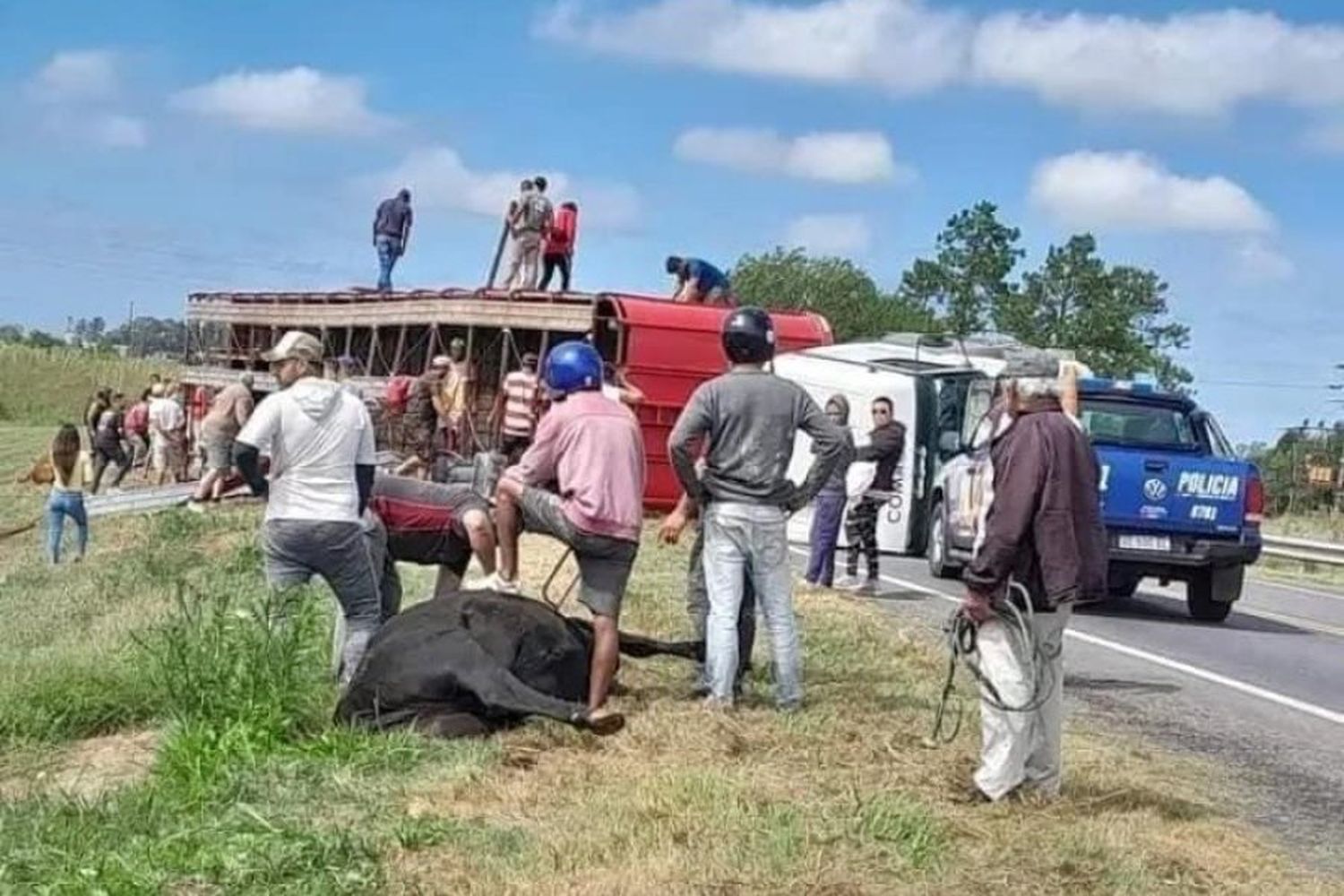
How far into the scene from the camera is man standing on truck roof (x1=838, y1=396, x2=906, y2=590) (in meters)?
16.0

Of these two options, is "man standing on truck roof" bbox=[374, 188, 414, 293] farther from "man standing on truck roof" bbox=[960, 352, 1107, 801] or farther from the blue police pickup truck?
"man standing on truck roof" bbox=[960, 352, 1107, 801]

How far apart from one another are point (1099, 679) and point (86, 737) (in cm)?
616

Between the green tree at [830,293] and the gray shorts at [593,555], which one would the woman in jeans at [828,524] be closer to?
the gray shorts at [593,555]

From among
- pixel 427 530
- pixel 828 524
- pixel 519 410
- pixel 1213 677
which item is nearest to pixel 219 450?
pixel 519 410

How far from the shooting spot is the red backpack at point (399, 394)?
2312cm

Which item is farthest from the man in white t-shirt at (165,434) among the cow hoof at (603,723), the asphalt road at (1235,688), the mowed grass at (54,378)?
the mowed grass at (54,378)

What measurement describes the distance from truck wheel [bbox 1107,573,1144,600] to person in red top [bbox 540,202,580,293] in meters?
8.54

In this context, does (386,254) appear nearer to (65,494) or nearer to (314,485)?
(65,494)

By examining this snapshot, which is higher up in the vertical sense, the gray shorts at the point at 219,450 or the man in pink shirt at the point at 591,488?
the man in pink shirt at the point at 591,488

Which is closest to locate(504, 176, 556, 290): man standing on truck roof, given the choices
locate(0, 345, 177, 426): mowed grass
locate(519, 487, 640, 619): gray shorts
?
locate(519, 487, 640, 619): gray shorts

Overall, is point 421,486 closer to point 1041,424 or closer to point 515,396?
point 1041,424

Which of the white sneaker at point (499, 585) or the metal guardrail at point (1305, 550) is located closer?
the white sneaker at point (499, 585)

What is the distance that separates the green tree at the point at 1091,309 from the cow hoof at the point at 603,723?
70157 mm

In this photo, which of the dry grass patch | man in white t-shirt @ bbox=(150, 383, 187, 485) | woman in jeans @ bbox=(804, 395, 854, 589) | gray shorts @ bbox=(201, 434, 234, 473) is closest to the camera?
the dry grass patch
